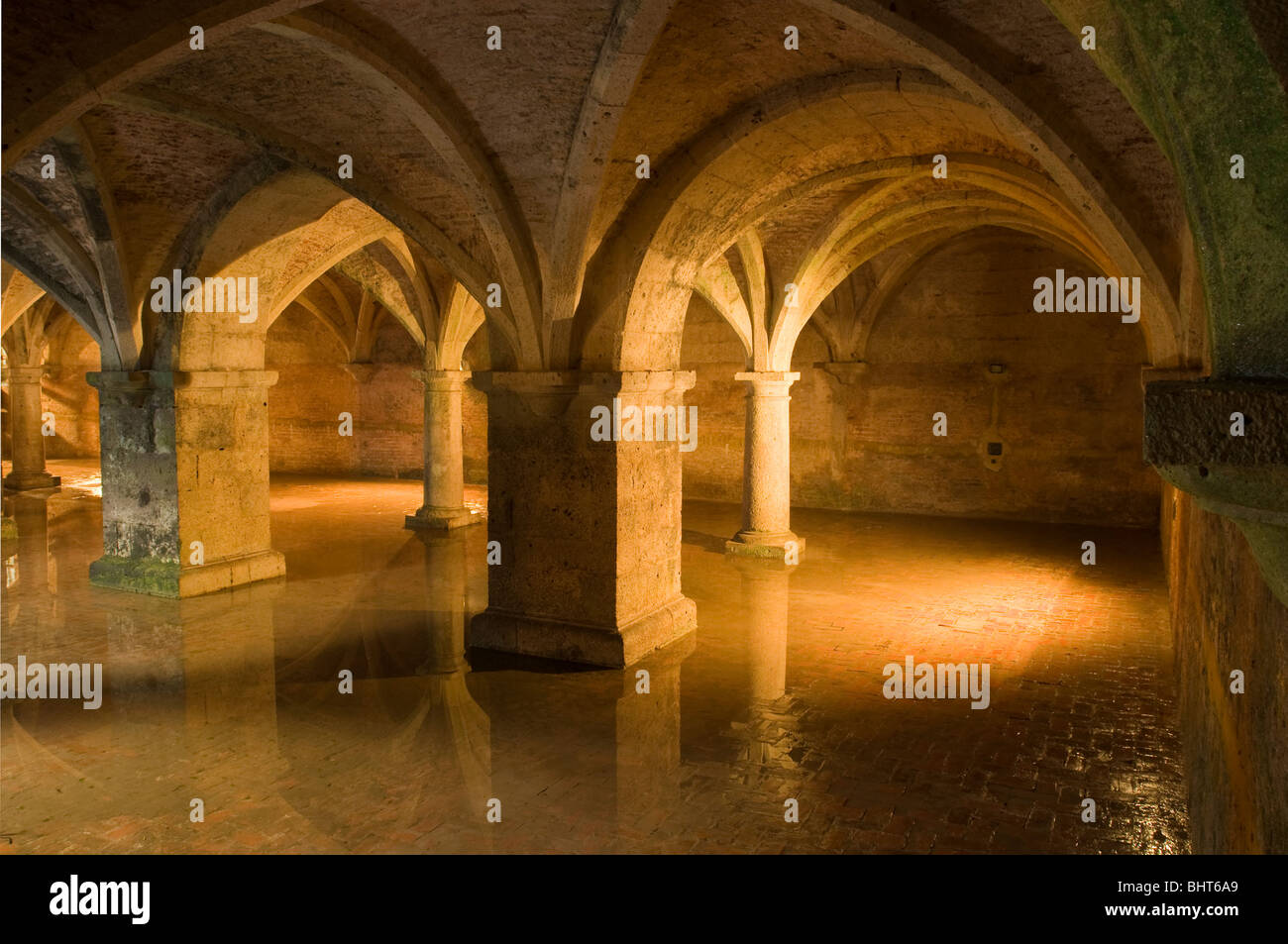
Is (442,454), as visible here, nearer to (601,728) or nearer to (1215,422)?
(601,728)

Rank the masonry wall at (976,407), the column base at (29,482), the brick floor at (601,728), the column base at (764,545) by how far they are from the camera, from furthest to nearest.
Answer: the column base at (29,482) < the masonry wall at (976,407) < the column base at (764,545) < the brick floor at (601,728)

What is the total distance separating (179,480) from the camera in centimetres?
953

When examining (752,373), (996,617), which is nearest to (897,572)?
(996,617)

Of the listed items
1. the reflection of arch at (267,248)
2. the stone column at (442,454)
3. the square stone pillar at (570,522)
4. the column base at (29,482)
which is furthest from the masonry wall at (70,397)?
the square stone pillar at (570,522)

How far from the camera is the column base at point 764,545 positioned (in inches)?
456

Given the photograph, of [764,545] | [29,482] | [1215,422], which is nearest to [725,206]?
[764,545]

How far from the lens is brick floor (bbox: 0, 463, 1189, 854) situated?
4.71 meters

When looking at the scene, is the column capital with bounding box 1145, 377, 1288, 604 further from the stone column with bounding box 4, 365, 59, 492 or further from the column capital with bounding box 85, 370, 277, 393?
the stone column with bounding box 4, 365, 59, 492

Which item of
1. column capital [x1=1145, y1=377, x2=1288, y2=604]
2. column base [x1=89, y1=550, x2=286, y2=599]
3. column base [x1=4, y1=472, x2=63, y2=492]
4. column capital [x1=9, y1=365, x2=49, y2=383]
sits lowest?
column base [x1=89, y1=550, x2=286, y2=599]

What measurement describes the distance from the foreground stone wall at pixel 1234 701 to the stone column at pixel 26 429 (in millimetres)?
17993

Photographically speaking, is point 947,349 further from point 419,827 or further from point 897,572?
point 419,827

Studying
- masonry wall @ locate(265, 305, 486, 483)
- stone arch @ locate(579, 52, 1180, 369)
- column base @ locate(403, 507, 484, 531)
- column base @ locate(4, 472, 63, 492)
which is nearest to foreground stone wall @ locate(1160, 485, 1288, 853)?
stone arch @ locate(579, 52, 1180, 369)

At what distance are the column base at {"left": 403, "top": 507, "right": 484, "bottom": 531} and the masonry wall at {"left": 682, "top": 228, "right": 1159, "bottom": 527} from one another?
17.0 feet

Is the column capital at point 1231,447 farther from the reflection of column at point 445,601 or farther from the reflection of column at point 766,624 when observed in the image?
the reflection of column at point 445,601
